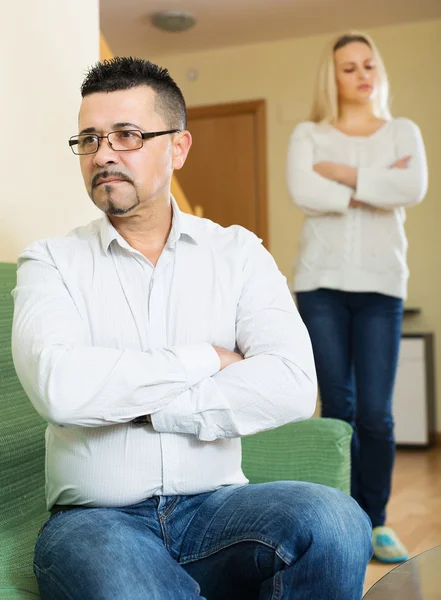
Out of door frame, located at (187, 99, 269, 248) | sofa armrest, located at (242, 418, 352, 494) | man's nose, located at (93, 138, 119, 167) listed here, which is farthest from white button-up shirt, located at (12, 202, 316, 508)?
door frame, located at (187, 99, 269, 248)

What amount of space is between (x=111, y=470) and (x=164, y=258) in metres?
0.40

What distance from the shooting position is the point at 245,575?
1.24m

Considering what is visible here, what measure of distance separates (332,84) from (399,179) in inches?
14.7

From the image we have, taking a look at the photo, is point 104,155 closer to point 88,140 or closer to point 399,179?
point 88,140

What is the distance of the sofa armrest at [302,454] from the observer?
5.54ft

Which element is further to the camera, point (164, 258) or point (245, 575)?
point (164, 258)

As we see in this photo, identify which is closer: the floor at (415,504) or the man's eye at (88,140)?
the man's eye at (88,140)

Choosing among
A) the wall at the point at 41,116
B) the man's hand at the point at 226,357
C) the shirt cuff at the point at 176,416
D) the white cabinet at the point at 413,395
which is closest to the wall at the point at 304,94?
the white cabinet at the point at 413,395

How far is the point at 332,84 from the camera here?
2584 millimetres

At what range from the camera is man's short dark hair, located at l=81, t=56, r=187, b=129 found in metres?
1.47

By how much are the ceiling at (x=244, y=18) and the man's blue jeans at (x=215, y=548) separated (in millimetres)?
4049

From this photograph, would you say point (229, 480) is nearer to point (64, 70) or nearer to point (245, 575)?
point (245, 575)

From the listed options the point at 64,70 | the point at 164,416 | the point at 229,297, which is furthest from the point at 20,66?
the point at 164,416

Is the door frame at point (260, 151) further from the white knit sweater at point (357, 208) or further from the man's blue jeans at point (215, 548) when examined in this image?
the man's blue jeans at point (215, 548)
